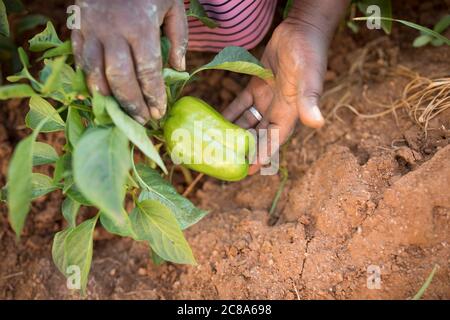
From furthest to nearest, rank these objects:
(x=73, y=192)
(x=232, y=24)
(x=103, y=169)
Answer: (x=232, y=24) → (x=73, y=192) → (x=103, y=169)

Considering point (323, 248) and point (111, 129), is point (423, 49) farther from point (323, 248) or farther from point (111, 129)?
point (111, 129)

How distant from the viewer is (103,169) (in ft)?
2.75

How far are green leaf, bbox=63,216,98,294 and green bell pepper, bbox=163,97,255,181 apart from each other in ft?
0.93

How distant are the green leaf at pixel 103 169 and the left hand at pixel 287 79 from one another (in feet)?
1.56

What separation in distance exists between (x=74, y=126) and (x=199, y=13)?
48 centimetres

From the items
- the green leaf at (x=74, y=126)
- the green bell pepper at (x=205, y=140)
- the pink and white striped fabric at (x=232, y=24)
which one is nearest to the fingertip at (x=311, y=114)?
the green bell pepper at (x=205, y=140)

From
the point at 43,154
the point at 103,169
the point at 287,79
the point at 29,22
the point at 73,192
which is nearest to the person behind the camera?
the point at 103,169

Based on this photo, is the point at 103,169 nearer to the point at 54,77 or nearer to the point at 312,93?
the point at 54,77

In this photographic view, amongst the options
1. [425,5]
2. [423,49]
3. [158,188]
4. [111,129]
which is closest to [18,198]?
[111,129]

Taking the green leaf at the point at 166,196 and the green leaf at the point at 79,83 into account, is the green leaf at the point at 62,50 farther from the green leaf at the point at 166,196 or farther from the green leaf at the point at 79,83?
the green leaf at the point at 166,196

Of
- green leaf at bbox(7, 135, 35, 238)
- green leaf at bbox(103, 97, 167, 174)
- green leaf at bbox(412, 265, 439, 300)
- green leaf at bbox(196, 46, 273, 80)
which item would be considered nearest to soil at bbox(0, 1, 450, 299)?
green leaf at bbox(412, 265, 439, 300)

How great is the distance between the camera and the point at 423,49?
1.58 meters

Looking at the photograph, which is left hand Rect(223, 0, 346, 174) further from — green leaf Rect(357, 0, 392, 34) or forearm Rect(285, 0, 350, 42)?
green leaf Rect(357, 0, 392, 34)

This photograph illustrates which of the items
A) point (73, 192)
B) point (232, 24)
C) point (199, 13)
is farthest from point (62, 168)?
point (232, 24)
